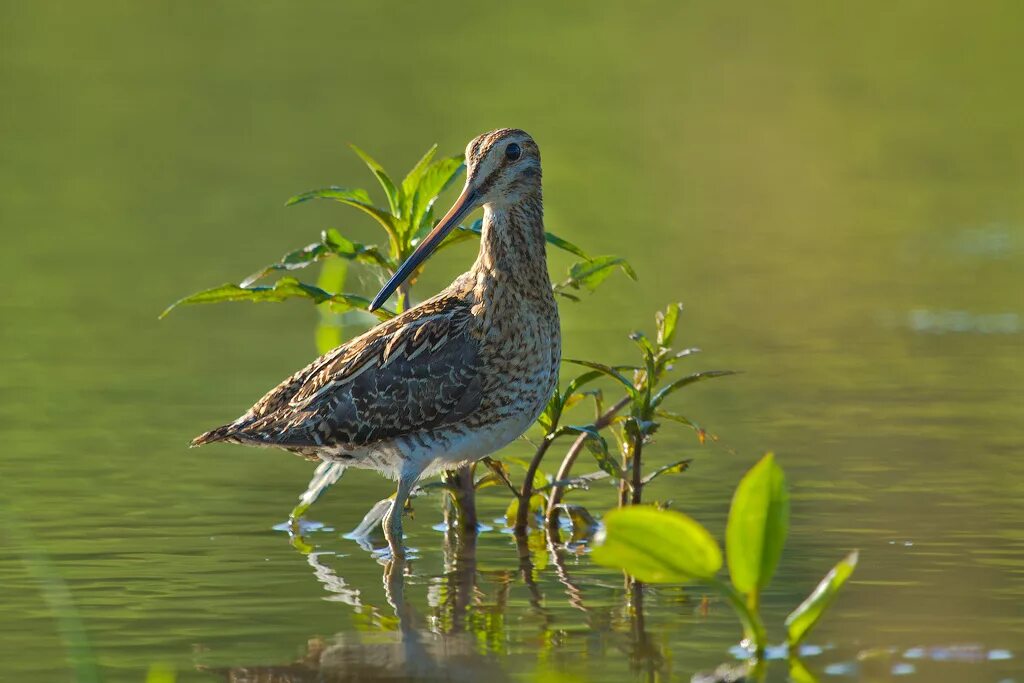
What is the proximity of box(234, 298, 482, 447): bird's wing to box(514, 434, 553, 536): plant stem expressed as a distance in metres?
0.50

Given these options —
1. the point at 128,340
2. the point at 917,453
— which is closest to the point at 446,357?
the point at 917,453

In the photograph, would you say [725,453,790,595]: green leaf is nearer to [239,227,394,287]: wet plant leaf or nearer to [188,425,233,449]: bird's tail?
[239,227,394,287]: wet plant leaf

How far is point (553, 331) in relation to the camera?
8.80 metres

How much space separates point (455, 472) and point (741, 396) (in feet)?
10.4

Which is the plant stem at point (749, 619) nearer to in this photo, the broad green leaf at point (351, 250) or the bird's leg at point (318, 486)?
the bird's leg at point (318, 486)

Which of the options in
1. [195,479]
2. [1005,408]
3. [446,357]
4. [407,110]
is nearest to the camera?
[446,357]

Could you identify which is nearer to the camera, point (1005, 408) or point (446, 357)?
point (446, 357)

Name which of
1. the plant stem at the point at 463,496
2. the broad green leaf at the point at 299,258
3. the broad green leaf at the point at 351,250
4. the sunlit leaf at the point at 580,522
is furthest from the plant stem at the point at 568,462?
the broad green leaf at the point at 299,258

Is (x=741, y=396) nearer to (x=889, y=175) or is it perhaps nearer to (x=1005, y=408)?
(x=1005, y=408)

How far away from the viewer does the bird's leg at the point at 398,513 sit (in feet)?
28.1

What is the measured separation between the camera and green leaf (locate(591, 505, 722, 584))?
6.23 meters

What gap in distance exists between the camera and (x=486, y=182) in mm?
8695

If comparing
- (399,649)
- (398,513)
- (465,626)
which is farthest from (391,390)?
(399,649)

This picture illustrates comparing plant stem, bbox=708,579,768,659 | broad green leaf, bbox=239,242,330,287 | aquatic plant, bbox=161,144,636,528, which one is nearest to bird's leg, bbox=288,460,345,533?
aquatic plant, bbox=161,144,636,528
